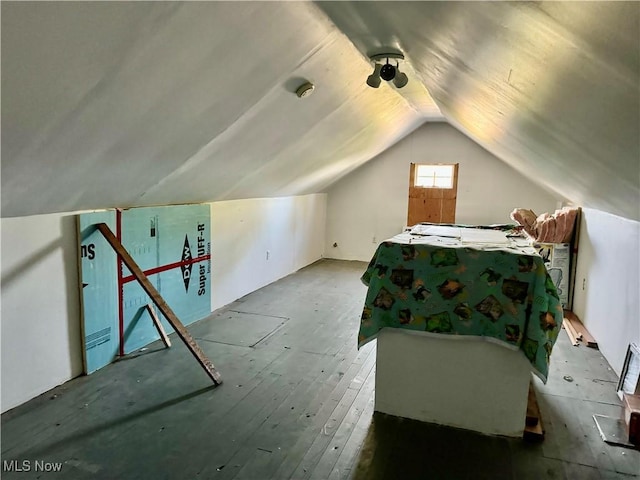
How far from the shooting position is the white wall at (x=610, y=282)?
3061mm

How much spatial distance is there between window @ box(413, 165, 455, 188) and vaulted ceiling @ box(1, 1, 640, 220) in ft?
12.0

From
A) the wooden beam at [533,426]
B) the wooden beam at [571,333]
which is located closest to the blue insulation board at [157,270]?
the wooden beam at [533,426]

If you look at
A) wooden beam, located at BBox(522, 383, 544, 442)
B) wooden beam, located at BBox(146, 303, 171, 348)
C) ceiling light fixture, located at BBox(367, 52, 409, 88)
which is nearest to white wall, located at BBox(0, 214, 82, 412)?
wooden beam, located at BBox(146, 303, 171, 348)

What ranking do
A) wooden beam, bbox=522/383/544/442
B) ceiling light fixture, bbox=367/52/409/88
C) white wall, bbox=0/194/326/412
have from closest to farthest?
wooden beam, bbox=522/383/544/442
white wall, bbox=0/194/326/412
ceiling light fixture, bbox=367/52/409/88

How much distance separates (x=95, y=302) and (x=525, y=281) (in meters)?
2.79

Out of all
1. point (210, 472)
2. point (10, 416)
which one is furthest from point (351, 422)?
point (10, 416)

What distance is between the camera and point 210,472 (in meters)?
2.09

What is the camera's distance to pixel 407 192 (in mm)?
7184

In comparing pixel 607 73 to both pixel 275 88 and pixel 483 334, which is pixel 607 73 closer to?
pixel 483 334

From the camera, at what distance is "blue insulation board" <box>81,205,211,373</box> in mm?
3233

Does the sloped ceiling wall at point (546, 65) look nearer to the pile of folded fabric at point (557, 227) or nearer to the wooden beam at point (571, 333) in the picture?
the wooden beam at point (571, 333)

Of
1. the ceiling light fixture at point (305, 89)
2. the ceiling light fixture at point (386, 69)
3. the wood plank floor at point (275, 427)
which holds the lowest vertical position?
the wood plank floor at point (275, 427)

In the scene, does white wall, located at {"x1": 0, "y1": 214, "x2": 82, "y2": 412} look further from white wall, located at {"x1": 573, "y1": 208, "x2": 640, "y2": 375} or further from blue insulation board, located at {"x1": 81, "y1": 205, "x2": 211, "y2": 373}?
white wall, located at {"x1": 573, "y1": 208, "x2": 640, "y2": 375}

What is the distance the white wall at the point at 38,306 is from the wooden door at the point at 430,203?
209 inches
